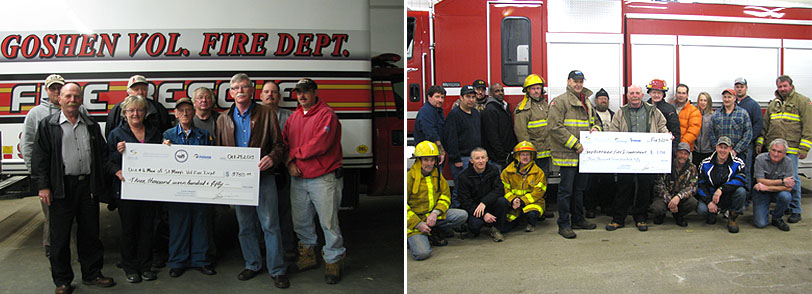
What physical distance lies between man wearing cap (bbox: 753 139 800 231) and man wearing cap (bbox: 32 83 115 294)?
455 cm

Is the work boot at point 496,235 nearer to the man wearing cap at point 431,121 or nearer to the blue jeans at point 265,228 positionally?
the man wearing cap at point 431,121

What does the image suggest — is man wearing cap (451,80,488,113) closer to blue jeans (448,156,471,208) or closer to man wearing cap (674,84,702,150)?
blue jeans (448,156,471,208)

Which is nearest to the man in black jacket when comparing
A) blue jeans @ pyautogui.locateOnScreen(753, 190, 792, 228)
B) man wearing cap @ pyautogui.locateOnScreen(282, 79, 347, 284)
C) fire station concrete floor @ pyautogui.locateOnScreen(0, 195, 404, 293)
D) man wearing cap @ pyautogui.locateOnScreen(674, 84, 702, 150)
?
fire station concrete floor @ pyautogui.locateOnScreen(0, 195, 404, 293)

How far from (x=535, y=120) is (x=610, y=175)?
85 centimetres

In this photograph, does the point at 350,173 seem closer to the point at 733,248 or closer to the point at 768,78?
the point at 733,248

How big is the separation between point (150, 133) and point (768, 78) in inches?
186

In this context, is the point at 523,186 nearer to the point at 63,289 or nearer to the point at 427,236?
the point at 427,236

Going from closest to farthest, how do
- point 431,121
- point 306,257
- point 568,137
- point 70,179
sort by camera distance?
point 70,179, point 306,257, point 431,121, point 568,137

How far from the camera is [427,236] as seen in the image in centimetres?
392

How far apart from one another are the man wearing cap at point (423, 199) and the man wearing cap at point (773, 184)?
8.15 ft

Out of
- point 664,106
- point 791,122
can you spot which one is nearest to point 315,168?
point 664,106

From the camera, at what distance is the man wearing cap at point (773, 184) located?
4109mm

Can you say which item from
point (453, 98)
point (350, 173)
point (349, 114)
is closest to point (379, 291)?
point (350, 173)

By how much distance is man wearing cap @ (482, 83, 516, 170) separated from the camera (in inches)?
169
